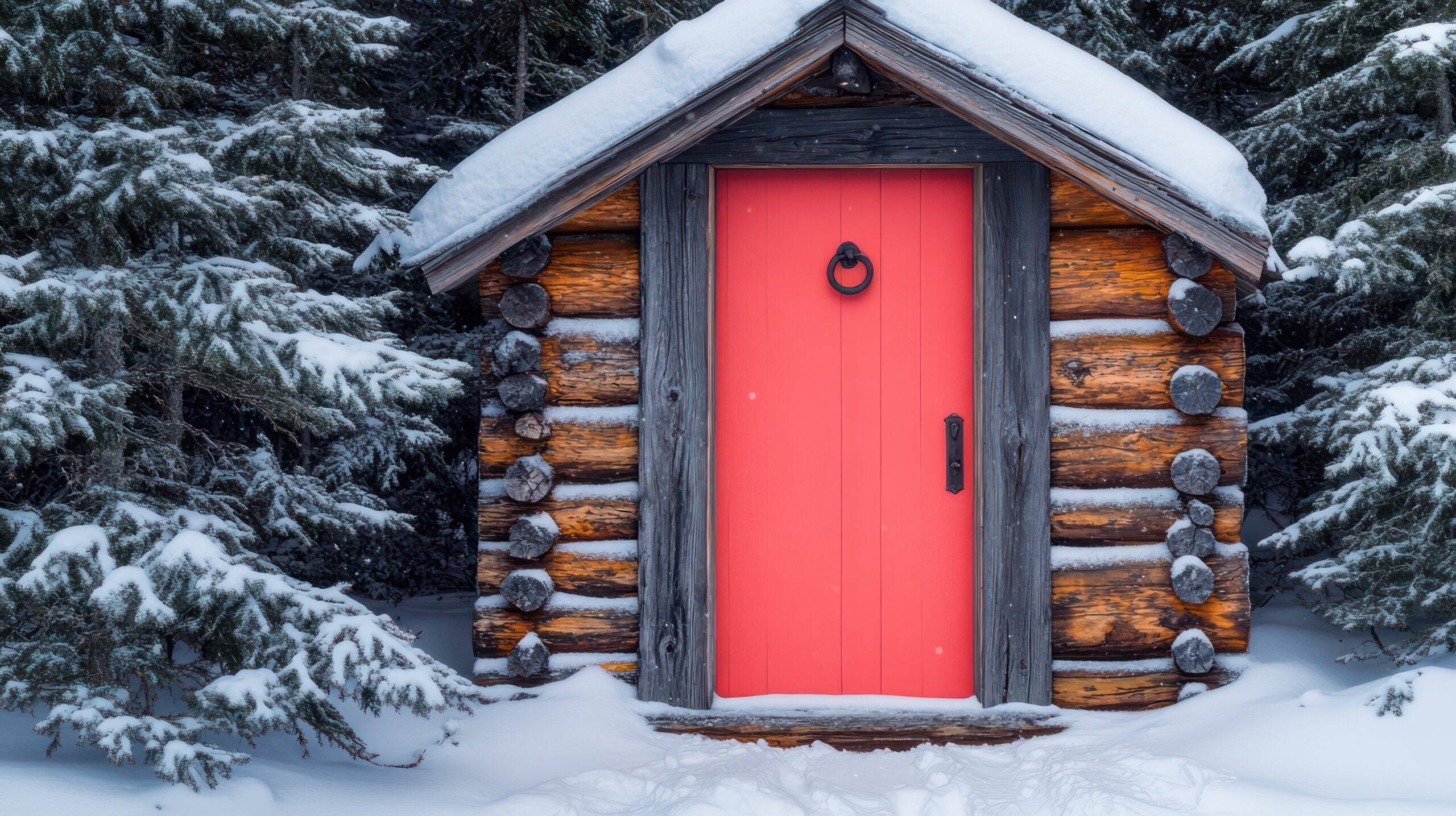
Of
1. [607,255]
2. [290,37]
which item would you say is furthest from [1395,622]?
[290,37]

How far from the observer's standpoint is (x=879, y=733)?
12.9ft

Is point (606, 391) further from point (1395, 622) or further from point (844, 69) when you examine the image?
point (1395, 622)

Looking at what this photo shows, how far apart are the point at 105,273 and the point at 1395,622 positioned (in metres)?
5.51

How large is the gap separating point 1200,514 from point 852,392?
165cm

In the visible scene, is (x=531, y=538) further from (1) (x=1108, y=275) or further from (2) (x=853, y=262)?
Answer: (1) (x=1108, y=275)

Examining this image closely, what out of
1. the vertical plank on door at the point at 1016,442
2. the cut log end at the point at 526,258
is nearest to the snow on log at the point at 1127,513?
the vertical plank on door at the point at 1016,442

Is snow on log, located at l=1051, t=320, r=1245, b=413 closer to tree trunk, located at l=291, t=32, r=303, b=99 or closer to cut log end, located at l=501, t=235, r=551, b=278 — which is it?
cut log end, located at l=501, t=235, r=551, b=278

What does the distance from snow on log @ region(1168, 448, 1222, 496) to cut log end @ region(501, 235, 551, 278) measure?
303cm

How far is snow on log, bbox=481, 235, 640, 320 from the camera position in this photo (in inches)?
162

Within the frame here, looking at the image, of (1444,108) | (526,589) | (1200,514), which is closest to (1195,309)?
(1200,514)

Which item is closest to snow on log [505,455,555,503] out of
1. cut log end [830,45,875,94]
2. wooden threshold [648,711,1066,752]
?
wooden threshold [648,711,1066,752]

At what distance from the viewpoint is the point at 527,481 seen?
4031 mm

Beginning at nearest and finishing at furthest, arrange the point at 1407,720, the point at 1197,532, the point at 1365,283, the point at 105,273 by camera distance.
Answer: the point at 105,273 → the point at 1407,720 → the point at 1197,532 → the point at 1365,283

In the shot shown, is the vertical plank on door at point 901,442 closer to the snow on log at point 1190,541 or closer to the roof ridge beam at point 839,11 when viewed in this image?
the roof ridge beam at point 839,11
